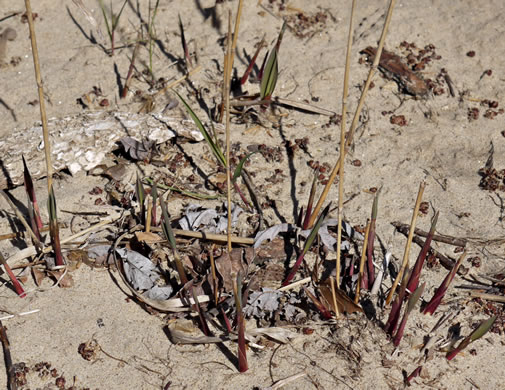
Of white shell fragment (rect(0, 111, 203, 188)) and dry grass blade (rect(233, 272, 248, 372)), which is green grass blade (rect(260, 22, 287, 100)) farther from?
dry grass blade (rect(233, 272, 248, 372))

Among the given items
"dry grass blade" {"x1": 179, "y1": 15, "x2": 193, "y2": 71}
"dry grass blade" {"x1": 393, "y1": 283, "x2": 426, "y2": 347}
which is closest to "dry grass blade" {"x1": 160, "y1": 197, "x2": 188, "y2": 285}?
"dry grass blade" {"x1": 393, "y1": 283, "x2": 426, "y2": 347}

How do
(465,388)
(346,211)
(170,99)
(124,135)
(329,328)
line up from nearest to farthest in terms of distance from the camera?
1. (465,388)
2. (329,328)
3. (346,211)
4. (124,135)
5. (170,99)

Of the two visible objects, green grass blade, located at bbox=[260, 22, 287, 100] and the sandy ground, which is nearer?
the sandy ground

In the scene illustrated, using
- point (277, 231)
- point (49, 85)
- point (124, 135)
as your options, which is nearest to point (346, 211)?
point (277, 231)

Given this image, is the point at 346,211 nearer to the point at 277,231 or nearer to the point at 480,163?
the point at 277,231

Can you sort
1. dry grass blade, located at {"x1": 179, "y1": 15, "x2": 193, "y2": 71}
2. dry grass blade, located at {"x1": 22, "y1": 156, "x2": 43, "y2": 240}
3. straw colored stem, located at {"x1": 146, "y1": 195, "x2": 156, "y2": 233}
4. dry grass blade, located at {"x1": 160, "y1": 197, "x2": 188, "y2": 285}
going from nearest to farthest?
dry grass blade, located at {"x1": 160, "y1": 197, "x2": 188, "y2": 285} → dry grass blade, located at {"x1": 22, "y1": 156, "x2": 43, "y2": 240} → straw colored stem, located at {"x1": 146, "y1": 195, "x2": 156, "y2": 233} → dry grass blade, located at {"x1": 179, "y1": 15, "x2": 193, "y2": 71}

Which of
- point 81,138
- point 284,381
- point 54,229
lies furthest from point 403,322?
point 81,138
